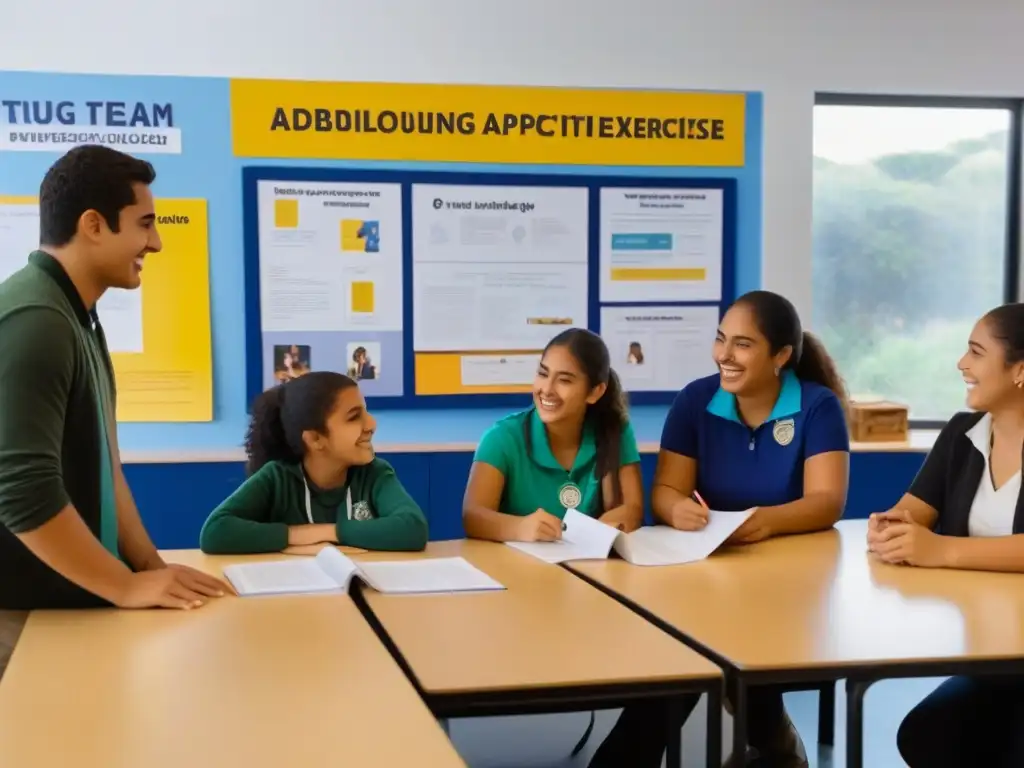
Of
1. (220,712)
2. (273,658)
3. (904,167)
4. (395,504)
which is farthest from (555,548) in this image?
(904,167)

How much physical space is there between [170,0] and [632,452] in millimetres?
2332

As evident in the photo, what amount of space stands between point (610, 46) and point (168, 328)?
196 cm

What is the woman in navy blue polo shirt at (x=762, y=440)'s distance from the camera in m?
2.52

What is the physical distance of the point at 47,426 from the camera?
1579 millimetres

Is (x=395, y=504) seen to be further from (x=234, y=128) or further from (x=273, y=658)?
(x=234, y=128)

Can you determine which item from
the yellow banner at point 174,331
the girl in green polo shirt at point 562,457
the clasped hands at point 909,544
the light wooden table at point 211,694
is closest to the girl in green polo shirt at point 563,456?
the girl in green polo shirt at point 562,457

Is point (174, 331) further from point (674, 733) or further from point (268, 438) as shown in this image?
point (674, 733)

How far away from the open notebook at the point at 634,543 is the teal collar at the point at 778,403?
28 centimetres

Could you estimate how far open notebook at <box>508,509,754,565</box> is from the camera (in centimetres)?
223

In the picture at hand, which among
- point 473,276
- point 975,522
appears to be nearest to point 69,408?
point 975,522

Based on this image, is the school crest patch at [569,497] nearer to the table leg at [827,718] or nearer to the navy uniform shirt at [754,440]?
the navy uniform shirt at [754,440]

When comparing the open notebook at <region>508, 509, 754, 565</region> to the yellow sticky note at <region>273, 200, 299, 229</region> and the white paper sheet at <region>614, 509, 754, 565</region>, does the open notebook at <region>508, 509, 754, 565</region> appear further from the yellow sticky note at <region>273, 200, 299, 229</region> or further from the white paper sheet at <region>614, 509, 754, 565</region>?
the yellow sticky note at <region>273, 200, 299, 229</region>

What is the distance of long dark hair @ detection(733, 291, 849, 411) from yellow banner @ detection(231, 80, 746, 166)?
4.73 ft

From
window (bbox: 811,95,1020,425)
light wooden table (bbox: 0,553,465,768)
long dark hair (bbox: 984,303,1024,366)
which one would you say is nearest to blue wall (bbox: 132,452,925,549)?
window (bbox: 811,95,1020,425)
